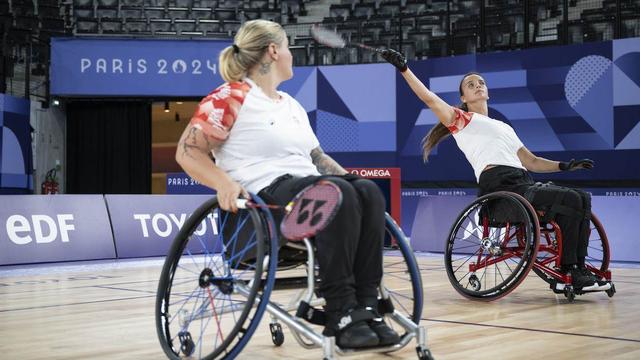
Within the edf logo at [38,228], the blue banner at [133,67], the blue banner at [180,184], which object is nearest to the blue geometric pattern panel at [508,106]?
the blue banner at [133,67]

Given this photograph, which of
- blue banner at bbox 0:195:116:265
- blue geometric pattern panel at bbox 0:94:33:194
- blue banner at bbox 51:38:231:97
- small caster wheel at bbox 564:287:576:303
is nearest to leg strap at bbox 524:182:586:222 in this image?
small caster wheel at bbox 564:287:576:303

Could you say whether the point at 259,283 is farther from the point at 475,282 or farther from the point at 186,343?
the point at 475,282

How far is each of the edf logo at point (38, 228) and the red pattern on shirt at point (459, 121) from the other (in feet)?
12.8

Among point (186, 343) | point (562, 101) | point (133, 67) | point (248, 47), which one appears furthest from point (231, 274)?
point (133, 67)

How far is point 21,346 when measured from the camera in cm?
278

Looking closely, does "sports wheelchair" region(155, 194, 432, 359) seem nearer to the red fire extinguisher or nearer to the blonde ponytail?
the blonde ponytail

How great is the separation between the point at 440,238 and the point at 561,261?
3.71 meters

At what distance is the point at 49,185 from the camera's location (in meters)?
12.4

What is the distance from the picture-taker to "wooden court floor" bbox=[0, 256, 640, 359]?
261cm

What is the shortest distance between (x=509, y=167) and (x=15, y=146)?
30.7 ft

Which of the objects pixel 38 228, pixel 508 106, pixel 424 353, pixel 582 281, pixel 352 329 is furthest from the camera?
pixel 508 106

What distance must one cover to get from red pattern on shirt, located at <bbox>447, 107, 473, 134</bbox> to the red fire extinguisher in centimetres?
953

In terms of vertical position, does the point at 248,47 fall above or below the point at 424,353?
above

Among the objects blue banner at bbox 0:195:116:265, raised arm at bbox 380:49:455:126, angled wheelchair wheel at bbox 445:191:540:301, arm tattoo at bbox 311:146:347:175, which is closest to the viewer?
arm tattoo at bbox 311:146:347:175
